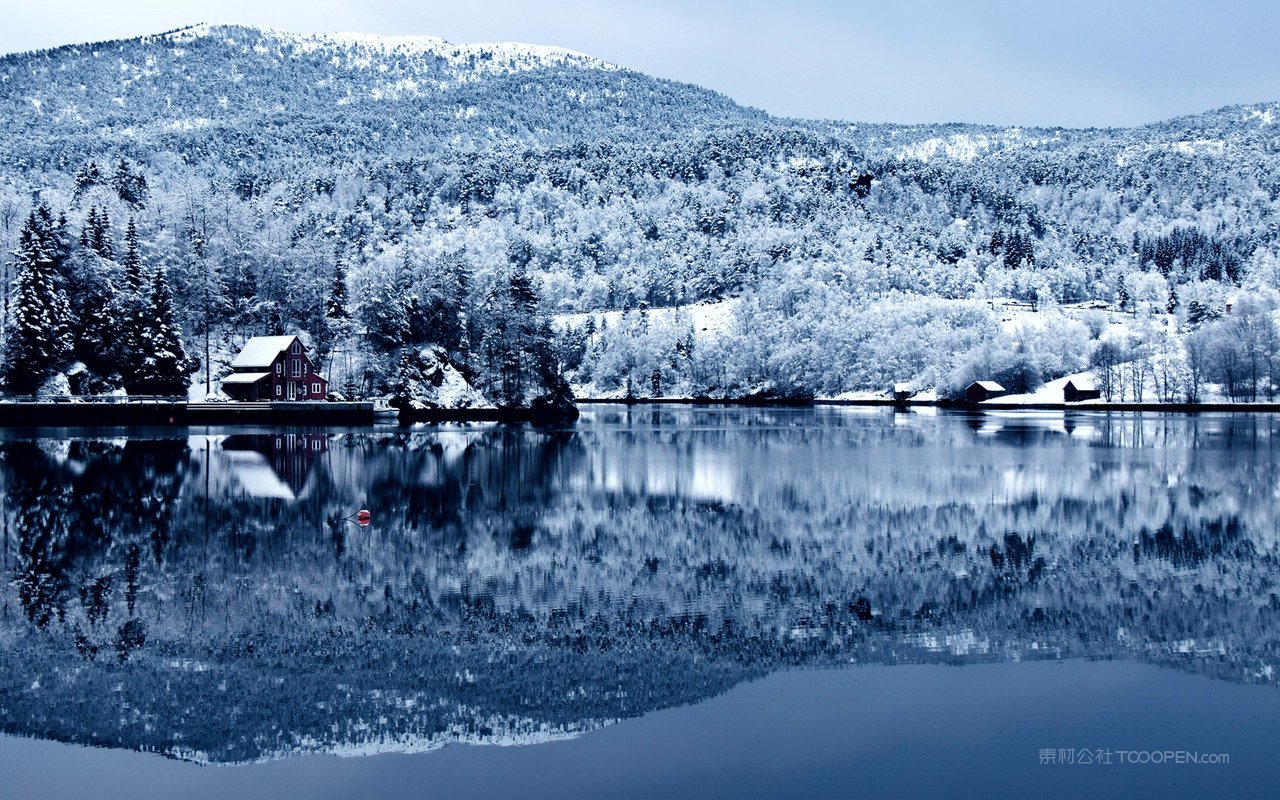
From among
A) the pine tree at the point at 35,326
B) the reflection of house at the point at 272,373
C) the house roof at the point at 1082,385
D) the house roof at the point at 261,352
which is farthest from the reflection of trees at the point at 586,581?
the house roof at the point at 1082,385

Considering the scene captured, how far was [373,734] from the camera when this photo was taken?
13578 millimetres

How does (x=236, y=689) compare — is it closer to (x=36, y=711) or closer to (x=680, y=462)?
(x=36, y=711)

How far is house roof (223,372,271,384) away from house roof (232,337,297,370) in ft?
2.15

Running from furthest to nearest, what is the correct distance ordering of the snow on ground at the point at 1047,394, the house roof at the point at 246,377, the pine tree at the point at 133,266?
1. the snow on ground at the point at 1047,394
2. the house roof at the point at 246,377
3. the pine tree at the point at 133,266

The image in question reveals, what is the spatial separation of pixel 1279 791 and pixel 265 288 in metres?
109

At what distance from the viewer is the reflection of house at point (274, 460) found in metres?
36.7

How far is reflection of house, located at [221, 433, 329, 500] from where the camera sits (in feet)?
120

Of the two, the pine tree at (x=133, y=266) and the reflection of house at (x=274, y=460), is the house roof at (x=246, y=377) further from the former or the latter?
the reflection of house at (x=274, y=460)

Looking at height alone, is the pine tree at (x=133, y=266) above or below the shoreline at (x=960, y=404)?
above

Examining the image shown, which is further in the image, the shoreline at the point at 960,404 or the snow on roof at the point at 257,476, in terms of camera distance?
the shoreline at the point at 960,404

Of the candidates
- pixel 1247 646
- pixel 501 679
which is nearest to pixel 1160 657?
pixel 1247 646

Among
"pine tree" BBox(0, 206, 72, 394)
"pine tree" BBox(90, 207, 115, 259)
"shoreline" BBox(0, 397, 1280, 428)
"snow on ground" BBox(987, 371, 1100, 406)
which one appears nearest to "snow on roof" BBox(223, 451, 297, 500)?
"shoreline" BBox(0, 397, 1280, 428)

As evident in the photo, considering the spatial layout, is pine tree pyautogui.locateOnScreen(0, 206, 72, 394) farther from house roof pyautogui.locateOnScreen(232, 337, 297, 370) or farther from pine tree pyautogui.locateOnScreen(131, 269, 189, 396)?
house roof pyautogui.locateOnScreen(232, 337, 297, 370)

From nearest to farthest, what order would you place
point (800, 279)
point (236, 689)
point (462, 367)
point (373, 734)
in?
point (373, 734) < point (236, 689) < point (462, 367) < point (800, 279)
